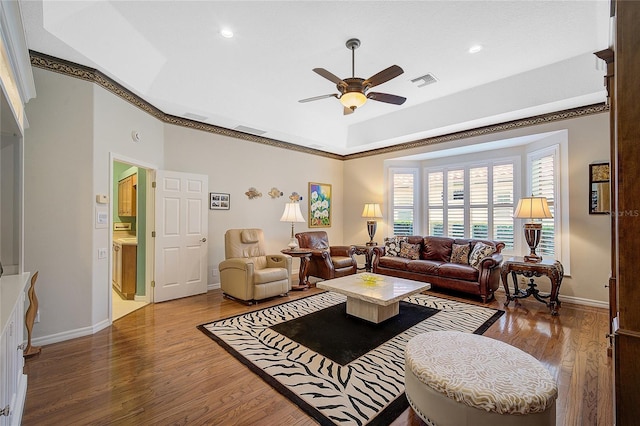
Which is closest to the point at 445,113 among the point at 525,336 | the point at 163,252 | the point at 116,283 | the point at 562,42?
the point at 562,42

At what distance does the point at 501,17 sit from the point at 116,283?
6.30 m

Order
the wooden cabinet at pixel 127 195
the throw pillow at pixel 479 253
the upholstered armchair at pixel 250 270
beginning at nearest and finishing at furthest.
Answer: the upholstered armchair at pixel 250 270 → the throw pillow at pixel 479 253 → the wooden cabinet at pixel 127 195

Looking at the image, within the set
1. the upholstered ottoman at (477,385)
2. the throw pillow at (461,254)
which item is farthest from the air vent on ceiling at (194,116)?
the throw pillow at (461,254)

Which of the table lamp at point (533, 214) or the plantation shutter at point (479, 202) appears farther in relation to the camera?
the plantation shutter at point (479, 202)

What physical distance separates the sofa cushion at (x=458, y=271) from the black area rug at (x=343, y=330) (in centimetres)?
92

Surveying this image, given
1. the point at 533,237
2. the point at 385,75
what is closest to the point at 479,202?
the point at 533,237

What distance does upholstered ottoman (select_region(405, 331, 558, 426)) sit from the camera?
1.47 m

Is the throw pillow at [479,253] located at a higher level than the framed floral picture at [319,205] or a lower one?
lower

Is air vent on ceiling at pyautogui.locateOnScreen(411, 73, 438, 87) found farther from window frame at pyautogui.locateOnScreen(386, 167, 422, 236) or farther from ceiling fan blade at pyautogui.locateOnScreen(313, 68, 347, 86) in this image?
window frame at pyautogui.locateOnScreen(386, 167, 422, 236)

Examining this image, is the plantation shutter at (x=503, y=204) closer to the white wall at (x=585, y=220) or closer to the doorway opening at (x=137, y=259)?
the white wall at (x=585, y=220)

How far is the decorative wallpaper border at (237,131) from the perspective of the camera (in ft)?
9.93

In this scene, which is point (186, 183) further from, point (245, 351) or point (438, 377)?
point (438, 377)

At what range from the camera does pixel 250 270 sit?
4.17 metres

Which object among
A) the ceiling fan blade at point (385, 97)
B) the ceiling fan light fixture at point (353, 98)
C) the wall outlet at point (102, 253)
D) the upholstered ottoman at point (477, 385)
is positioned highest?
the ceiling fan blade at point (385, 97)
